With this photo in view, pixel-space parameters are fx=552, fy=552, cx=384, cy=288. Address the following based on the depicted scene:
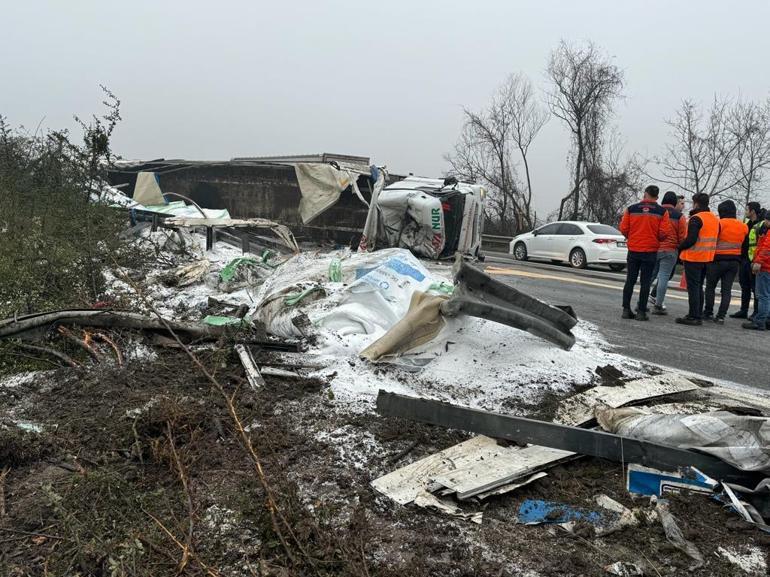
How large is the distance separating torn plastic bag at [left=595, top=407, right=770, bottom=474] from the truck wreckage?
0.01m

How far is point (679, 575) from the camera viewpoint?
231 centimetres

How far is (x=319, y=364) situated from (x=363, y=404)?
2.72 ft

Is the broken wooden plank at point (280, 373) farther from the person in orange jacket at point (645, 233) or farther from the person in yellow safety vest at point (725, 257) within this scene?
the person in yellow safety vest at point (725, 257)

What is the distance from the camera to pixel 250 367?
438 cm

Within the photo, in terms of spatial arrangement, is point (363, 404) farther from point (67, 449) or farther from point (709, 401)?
point (709, 401)

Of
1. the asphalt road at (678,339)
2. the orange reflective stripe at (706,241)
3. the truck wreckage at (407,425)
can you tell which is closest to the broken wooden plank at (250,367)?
the truck wreckage at (407,425)

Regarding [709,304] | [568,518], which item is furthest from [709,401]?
[709,304]

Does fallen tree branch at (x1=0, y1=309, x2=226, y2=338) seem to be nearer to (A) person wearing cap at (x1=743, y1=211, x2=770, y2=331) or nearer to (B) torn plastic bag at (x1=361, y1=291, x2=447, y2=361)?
(B) torn plastic bag at (x1=361, y1=291, x2=447, y2=361)

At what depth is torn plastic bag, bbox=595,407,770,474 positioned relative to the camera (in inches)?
115

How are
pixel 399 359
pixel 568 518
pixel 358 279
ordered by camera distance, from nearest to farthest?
pixel 568 518 < pixel 399 359 < pixel 358 279

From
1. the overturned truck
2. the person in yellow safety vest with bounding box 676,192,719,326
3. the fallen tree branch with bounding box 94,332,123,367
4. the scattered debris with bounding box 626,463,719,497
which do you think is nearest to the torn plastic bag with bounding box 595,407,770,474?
the scattered debris with bounding box 626,463,719,497

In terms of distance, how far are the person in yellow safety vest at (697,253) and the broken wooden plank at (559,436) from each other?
5.41 m

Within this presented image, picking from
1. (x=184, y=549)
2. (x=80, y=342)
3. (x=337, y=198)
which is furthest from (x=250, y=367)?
(x=337, y=198)

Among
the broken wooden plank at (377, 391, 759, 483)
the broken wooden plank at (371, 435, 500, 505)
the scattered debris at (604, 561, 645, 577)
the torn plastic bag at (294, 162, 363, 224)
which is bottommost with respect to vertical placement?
the scattered debris at (604, 561, 645, 577)
